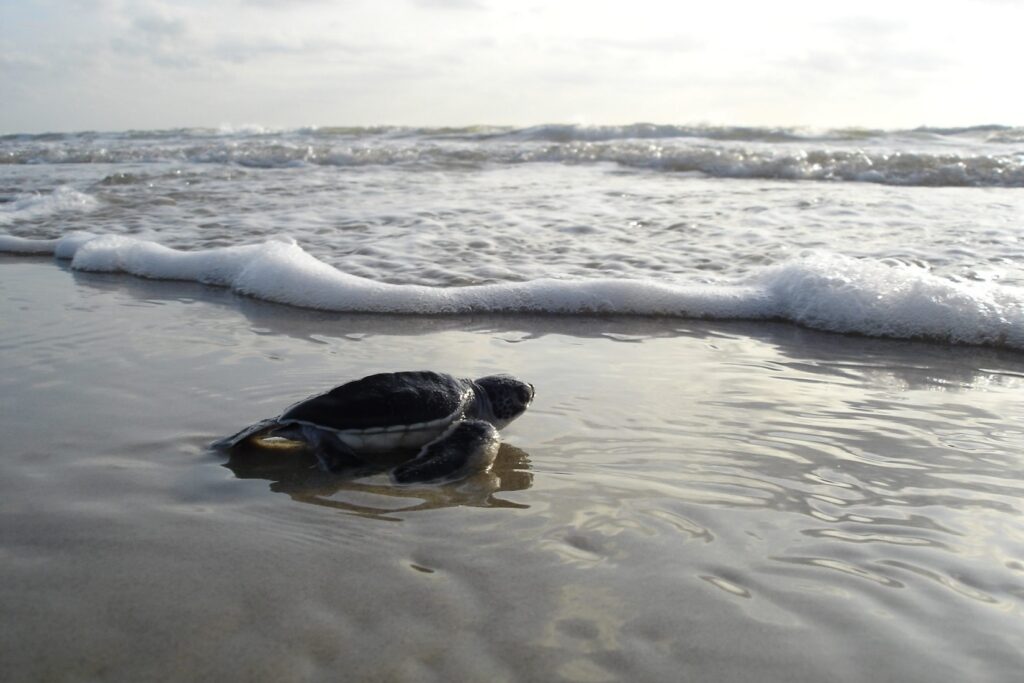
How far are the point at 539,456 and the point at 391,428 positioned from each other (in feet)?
1.58

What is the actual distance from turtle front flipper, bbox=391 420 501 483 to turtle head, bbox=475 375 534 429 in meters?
0.18

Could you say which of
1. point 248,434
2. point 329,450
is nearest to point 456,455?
point 329,450

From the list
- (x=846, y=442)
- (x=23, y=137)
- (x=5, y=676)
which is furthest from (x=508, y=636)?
(x=23, y=137)

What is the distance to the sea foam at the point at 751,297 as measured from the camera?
4.55 metres

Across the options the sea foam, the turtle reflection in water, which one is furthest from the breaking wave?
the turtle reflection in water

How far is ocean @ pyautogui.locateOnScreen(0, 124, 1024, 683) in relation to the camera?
176cm

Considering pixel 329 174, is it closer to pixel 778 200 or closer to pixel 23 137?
pixel 778 200

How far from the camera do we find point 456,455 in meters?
2.68

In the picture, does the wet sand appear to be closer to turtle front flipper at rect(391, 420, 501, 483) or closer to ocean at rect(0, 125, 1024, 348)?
turtle front flipper at rect(391, 420, 501, 483)

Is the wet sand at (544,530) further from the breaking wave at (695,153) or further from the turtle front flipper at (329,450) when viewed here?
the breaking wave at (695,153)

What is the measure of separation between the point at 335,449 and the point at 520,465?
0.57 meters

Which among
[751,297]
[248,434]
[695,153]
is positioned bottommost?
[248,434]

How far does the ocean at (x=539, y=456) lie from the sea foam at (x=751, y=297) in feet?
0.07

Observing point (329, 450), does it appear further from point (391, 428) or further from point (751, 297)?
point (751, 297)
